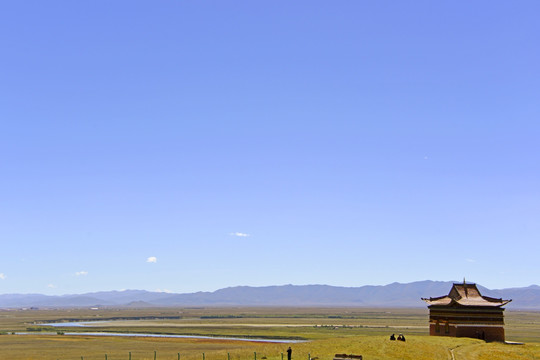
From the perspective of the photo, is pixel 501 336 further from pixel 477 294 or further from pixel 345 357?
pixel 345 357

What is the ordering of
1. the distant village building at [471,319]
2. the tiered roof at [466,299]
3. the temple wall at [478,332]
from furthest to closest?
1. the tiered roof at [466,299]
2. the distant village building at [471,319]
3. the temple wall at [478,332]

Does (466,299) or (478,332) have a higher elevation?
(466,299)

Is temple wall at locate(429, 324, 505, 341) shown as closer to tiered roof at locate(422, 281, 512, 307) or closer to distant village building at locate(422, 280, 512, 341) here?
distant village building at locate(422, 280, 512, 341)

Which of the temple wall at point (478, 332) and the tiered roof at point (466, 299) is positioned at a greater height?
the tiered roof at point (466, 299)

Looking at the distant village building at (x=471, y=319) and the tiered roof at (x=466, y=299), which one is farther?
the tiered roof at (x=466, y=299)

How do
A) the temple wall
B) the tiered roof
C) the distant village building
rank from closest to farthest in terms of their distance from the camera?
the temple wall → the distant village building → the tiered roof

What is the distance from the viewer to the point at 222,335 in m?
146

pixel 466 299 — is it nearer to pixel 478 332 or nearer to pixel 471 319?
pixel 471 319

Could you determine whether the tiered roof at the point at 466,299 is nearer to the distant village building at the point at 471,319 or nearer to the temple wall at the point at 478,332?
the distant village building at the point at 471,319

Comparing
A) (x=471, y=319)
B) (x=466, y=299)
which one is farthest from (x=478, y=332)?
(x=466, y=299)

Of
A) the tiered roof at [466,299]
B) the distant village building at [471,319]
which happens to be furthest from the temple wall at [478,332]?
the tiered roof at [466,299]

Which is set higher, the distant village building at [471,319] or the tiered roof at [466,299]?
the tiered roof at [466,299]

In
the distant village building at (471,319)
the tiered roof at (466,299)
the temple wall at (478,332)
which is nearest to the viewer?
the temple wall at (478,332)

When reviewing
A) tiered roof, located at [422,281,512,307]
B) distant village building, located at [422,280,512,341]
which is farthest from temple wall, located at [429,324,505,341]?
tiered roof, located at [422,281,512,307]
